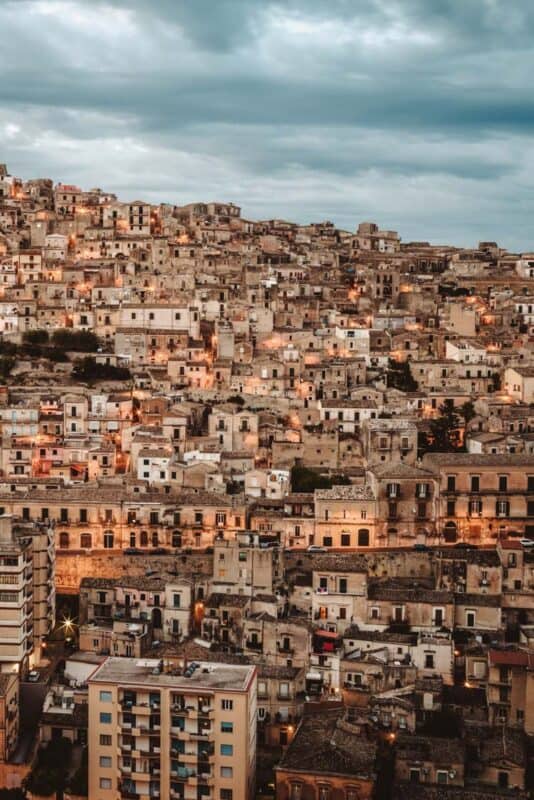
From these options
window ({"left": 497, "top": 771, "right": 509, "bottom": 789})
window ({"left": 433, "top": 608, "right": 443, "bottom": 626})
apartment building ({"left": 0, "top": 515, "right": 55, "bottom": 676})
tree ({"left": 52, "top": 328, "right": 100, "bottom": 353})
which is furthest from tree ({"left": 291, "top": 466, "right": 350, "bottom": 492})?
window ({"left": 497, "top": 771, "right": 509, "bottom": 789})

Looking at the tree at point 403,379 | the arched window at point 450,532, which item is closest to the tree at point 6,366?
the tree at point 403,379

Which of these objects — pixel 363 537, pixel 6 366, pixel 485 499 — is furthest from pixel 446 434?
pixel 6 366

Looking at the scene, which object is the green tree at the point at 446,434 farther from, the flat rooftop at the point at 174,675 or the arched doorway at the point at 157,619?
the flat rooftop at the point at 174,675

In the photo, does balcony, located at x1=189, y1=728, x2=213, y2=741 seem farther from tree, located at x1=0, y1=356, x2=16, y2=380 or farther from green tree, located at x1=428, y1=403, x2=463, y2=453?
tree, located at x1=0, y1=356, x2=16, y2=380

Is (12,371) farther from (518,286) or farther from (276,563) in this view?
(518,286)

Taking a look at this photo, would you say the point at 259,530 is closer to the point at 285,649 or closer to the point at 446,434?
the point at 285,649

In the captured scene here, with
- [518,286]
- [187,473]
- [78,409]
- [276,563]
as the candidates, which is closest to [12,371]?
[78,409]
